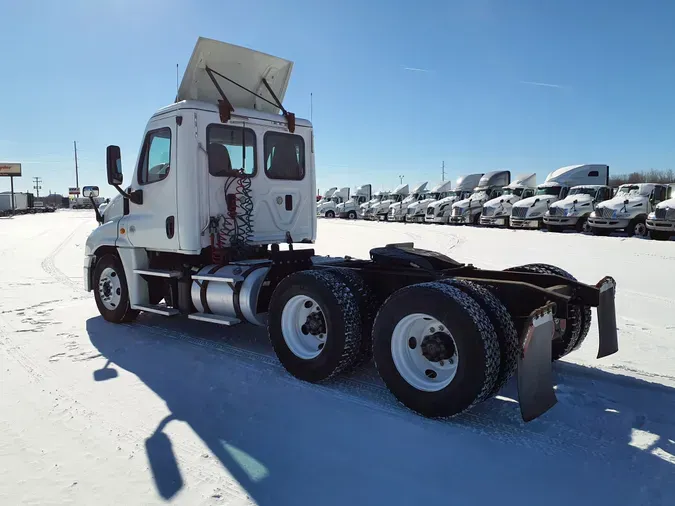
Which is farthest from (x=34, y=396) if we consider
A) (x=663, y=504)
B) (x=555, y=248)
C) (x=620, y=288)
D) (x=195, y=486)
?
(x=555, y=248)

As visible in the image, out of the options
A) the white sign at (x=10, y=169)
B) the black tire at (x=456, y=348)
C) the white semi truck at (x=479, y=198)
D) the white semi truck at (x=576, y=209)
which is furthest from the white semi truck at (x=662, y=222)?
the white sign at (x=10, y=169)

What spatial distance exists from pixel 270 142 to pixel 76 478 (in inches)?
177

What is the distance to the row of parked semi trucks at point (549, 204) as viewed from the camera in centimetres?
1994

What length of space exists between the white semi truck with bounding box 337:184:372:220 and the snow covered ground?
37427 millimetres

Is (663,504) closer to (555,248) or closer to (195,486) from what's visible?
(195,486)

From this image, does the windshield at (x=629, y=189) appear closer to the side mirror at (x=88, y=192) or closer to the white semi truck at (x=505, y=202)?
the white semi truck at (x=505, y=202)

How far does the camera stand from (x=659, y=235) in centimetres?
1817

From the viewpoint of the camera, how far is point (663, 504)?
110 inches

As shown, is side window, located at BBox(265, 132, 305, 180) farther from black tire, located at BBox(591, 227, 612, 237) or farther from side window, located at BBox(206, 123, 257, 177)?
black tire, located at BBox(591, 227, 612, 237)

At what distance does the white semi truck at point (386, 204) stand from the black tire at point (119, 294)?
33015mm

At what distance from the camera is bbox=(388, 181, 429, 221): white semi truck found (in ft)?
120

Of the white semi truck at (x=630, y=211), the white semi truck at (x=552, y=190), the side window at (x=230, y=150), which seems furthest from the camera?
the white semi truck at (x=552, y=190)

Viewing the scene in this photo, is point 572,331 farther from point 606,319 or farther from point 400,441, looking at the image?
point 400,441

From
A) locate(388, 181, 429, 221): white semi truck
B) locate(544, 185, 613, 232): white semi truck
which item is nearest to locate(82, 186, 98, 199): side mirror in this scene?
locate(544, 185, 613, 232): white semi truck
